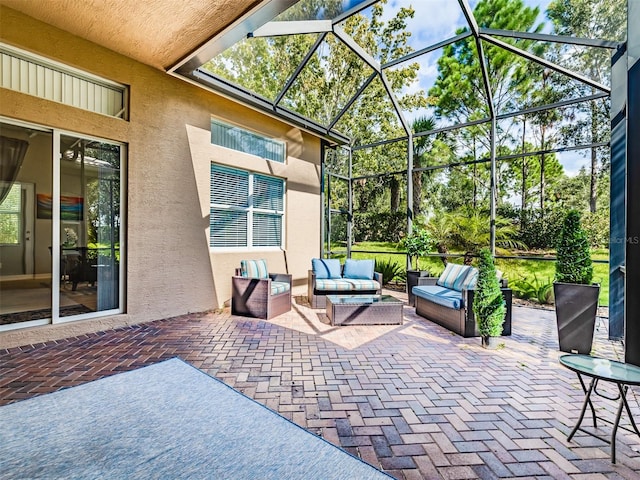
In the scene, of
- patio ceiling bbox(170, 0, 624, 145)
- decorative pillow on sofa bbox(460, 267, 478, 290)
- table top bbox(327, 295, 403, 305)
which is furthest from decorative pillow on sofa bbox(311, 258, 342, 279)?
patio ceiling bbox(170, 0, 624, 145)

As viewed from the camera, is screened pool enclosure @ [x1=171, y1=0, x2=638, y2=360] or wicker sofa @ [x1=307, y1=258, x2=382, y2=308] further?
screened pool enclosure @ [x1=171, y1=0, x2=638, y2=360]

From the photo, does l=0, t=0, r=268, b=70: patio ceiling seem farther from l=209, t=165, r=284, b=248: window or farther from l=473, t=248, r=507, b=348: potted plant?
l=473, t=248, r=507, b=348: potted plant

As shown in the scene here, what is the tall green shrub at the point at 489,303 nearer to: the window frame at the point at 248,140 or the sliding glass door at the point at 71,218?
the window frame at the point at 248,140

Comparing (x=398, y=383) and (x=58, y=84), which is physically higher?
(x=58, y=84)

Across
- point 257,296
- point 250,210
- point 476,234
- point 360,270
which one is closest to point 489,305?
point 360,270

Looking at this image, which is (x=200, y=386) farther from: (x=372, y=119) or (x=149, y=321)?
(x=372, y=119)

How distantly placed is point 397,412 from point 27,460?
8.24 feet

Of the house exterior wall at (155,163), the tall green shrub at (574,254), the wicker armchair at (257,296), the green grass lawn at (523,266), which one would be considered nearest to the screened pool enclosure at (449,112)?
the green grass lawn at (523,266)

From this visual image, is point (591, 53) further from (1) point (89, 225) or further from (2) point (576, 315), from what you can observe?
(1) point (89, 225)

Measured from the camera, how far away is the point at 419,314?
5492mm

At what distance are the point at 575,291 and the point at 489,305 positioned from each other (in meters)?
0.99

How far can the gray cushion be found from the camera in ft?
14.6

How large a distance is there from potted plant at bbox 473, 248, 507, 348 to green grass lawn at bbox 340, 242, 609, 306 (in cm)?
398

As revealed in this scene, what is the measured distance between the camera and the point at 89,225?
439 centimetres
